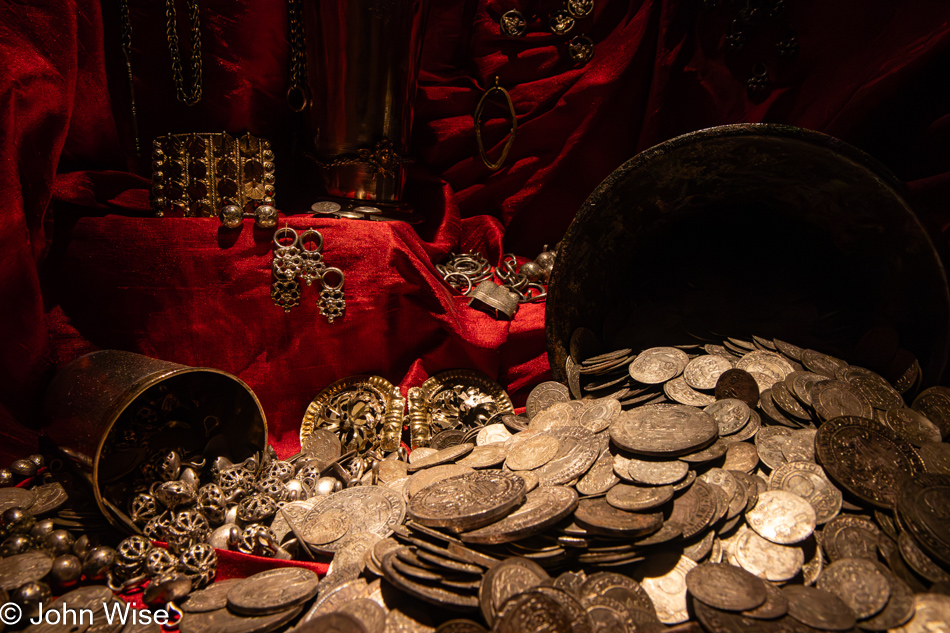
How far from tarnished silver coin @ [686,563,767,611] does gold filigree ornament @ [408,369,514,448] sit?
1088 mm

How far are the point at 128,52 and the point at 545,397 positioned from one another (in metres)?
2.22

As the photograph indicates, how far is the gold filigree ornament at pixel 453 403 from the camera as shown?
84.7 inches

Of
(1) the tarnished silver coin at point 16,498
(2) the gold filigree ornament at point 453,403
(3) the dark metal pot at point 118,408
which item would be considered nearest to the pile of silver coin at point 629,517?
(3) the dark metal pot at point 118,408

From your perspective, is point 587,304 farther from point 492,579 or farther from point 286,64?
point 286,64

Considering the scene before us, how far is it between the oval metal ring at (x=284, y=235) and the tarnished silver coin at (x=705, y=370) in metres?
1.56

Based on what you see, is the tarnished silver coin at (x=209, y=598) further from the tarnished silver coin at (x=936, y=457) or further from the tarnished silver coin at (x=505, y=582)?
the tarnished silver coin at (x=936, y=457)

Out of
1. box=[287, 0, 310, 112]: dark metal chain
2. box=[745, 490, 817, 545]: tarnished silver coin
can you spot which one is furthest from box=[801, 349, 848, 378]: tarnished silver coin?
box=[287, 0, 310, 112]: dark metal chain

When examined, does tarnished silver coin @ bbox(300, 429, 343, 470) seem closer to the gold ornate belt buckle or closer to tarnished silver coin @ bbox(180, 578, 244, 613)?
tarnished silver coin @ bbox(180, 578, 244, 613)

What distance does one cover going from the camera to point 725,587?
1158 millimetres

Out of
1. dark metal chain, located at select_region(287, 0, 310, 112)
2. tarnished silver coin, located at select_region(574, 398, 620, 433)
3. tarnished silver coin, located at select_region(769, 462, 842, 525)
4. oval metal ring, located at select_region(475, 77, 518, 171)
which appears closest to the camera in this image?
tarnished silver coin, located at select_region(769, 462, 842, 525)

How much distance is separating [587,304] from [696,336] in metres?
0.51

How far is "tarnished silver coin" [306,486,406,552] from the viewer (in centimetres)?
154

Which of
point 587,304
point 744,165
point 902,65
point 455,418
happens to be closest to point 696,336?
point 587,304

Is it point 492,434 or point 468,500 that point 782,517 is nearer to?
point 468,500
